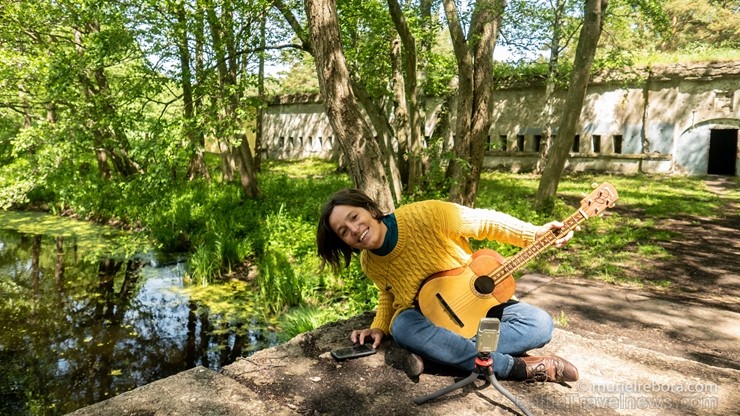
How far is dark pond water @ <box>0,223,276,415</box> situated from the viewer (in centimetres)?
464

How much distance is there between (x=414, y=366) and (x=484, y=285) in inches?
22.7

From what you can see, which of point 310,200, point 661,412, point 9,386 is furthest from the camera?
point 310,200

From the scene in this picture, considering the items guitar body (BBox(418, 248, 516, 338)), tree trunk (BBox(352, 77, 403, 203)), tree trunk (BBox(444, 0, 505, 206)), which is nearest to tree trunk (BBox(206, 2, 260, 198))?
tree trunk (BBox(352, 77, 403, 203))

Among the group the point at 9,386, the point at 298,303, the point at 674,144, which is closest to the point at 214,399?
the point at 9,386

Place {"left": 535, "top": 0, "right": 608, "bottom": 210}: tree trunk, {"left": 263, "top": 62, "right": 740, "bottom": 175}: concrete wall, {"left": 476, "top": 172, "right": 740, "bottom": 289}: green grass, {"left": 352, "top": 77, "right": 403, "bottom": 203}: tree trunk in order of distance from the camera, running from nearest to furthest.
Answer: {"left": 476, "top": 172, "right": 740, "bottom": 289}: green grass < {"left": 535, "top": 0, "right": 608, "bottom": 210}: tree trunk < {"left": 352, "top": 77, "right": 403, "bottom": 203}: tree trunk < {"left": 263, "top": 62, "right": 740, "bottom": 175}: concrete wall

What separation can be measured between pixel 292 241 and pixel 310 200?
2.42 metres

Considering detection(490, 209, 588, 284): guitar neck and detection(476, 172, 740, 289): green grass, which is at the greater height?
detection(490, 209, 588, 284): guitar neck

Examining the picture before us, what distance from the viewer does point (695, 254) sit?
6957 millimetres

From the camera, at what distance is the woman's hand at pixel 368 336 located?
303 cm

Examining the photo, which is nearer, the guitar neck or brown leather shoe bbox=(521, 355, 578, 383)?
the guitar neck

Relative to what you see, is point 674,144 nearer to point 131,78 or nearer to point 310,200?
point 310,200

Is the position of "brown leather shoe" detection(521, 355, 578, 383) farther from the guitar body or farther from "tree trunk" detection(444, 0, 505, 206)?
"tree trunk" detection(444, 0, 505, 206)

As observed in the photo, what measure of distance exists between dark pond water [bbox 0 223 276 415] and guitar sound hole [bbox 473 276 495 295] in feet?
11.6

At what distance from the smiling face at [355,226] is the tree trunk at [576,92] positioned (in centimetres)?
713
